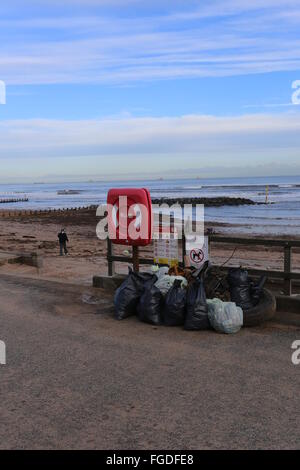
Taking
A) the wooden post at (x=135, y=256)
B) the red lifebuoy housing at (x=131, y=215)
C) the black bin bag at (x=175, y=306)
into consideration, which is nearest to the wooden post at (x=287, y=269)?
the black bin bag at (x=175, y=306)

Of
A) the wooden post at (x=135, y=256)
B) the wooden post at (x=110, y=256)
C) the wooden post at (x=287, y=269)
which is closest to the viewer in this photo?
the wooden post at (x=287, y=269)

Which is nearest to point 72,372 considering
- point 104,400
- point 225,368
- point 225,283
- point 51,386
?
point 51,386

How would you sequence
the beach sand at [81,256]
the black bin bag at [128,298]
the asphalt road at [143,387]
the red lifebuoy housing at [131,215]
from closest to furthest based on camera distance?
1. the asphalt road at [143,387]
2. the black bin bag at [128,298]
3. the red lifebuoy housing at [131,215]
4. the beach sand at [81,256]

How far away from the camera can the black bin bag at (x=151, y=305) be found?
684 centimetres

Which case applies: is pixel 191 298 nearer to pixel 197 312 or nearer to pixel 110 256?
pixel 197 312

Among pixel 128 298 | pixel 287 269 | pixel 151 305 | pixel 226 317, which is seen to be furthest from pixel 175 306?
pixel 287 269

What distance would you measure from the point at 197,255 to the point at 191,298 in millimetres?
1410

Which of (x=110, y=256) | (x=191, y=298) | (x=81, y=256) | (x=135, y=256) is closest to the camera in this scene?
(x=191, y=298)

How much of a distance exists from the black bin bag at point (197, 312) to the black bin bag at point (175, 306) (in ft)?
0.31

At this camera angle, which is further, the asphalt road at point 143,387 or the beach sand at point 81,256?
the beach sand at point 81,256

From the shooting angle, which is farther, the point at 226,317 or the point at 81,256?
the point at 81,256

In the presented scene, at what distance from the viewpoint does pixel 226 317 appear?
6355mm

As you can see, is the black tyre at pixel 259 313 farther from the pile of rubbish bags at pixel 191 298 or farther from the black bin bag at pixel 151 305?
the black bin bag at pixel 151 305
